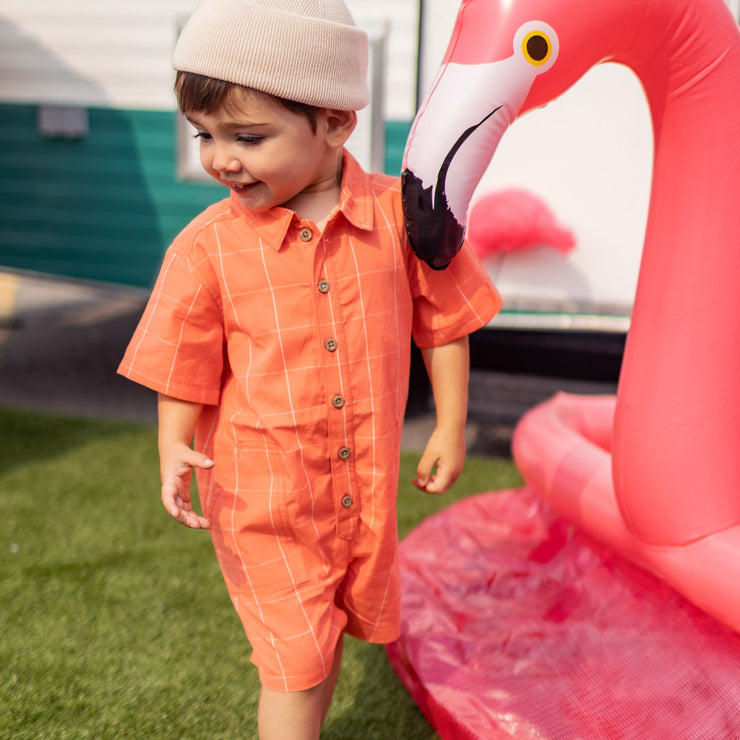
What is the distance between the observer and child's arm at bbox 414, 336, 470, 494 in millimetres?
1646

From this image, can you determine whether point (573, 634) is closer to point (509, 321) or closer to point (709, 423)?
point (709, 423)

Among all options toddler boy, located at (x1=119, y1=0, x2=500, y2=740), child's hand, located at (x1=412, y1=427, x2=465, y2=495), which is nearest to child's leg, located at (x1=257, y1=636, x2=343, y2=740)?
toddler boy, located at (x1=119, y1=0, x2=500, y2=740)

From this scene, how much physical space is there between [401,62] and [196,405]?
2869mm

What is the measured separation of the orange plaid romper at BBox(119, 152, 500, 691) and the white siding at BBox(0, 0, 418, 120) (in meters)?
2.76

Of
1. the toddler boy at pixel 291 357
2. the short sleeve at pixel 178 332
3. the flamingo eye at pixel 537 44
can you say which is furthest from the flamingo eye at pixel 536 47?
the short sleeve at pixel 178 332

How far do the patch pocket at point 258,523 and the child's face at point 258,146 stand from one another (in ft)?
1.41

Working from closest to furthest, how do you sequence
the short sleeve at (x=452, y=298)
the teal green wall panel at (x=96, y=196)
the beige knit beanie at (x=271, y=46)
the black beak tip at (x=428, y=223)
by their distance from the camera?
the beige knit beanie at (x=271, y=46) < the black beak tip at (x=428, y=223) < the short sleeve at (x=452, y=298) < the teal green wall panel at (x=96, y=196)

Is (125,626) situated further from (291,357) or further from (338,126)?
(338,126)

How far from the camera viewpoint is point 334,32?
4.63ft

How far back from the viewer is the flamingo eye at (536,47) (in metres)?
1.48

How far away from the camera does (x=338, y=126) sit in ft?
4.91

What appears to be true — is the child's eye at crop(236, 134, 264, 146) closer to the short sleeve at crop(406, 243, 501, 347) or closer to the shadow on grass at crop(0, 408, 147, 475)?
the short sleeve at crop(406, 243, 501, 347)

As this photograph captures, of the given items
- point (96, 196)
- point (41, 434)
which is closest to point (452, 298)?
point (41, 434)

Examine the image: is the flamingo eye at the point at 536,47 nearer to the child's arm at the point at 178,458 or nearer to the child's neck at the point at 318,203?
the child's neck at the point at 318,203
